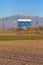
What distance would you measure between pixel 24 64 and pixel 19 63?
458mm

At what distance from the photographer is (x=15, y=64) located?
11.8 metres

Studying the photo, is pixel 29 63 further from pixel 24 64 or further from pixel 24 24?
pixel 24 24

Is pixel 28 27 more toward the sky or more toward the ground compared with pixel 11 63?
more toward the ground

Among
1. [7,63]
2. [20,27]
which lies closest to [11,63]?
[7,63]

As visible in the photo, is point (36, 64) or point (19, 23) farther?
point (19, 23)

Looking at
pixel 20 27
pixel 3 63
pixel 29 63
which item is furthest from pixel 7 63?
pixel 20 27

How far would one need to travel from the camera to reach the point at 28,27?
88.4 meters

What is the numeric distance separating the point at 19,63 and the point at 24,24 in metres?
76.8

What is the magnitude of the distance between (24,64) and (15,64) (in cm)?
45

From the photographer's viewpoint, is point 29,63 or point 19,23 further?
point 19,23

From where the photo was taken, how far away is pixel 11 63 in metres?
12.1

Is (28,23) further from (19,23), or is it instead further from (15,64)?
(15,64)

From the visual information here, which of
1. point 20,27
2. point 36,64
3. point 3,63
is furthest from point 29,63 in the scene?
point 20,27

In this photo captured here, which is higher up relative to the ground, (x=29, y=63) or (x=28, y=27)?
(x=29, y=63)
